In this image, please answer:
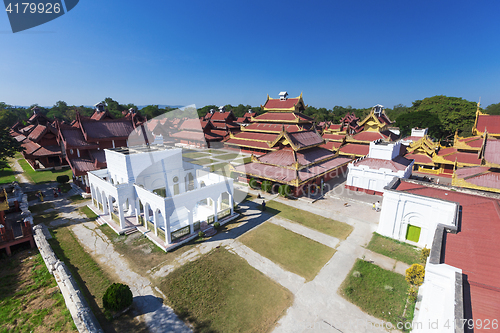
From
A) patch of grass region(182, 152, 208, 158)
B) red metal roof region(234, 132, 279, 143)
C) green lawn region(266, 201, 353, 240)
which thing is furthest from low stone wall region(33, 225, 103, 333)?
patch of grass region(182, 152, 208, 158)

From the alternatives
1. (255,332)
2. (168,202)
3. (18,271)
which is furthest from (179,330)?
(18,271)

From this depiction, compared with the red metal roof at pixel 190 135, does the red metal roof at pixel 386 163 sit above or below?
below

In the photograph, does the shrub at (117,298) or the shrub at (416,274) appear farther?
the shrub at (416,274)

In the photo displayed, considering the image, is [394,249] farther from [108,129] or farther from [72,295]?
[108,129]

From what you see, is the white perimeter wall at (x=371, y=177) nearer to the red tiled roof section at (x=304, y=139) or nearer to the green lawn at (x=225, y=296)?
the red tiled roof section at (x=304, y=139)

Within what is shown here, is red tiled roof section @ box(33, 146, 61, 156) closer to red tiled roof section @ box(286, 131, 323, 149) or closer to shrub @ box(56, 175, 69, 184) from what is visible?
shrub @ box(56, 175, 69, 184)

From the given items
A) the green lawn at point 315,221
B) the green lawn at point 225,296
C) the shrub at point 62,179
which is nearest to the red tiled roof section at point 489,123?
the green lawn at point 315,221
